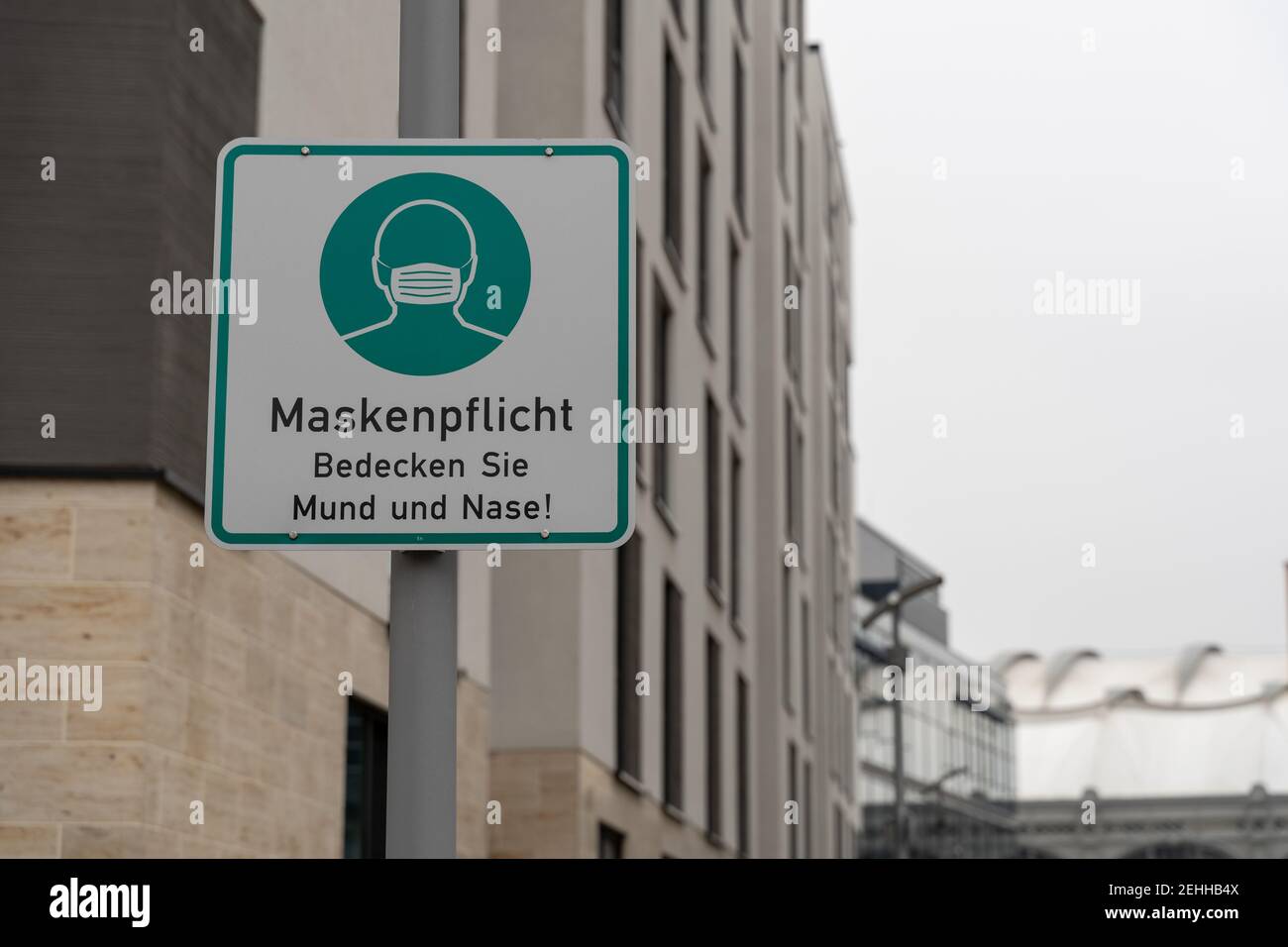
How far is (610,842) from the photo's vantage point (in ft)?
60.7

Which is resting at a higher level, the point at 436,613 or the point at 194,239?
the point at 194,239

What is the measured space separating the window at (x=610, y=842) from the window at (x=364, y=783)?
5.29 m

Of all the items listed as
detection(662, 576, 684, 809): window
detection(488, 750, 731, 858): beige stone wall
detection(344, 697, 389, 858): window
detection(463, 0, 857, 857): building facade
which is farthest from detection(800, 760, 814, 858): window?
detection(344, 697, 389, 858): window

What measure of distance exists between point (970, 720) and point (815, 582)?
148 feet

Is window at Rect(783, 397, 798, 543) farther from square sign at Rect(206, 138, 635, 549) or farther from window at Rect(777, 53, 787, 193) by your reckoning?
square sign at Rect(206, 138, 635, 549)

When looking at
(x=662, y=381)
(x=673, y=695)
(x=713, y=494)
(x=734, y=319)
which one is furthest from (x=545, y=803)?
(x=734, y=319)

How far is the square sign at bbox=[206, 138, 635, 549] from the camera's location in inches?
140

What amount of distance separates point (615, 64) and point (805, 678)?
2213 cm

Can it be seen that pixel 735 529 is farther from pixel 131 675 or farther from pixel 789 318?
pixel 131 675

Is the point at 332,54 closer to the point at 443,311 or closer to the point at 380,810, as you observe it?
the point at 380,810

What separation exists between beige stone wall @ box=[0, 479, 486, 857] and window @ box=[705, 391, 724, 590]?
17.1 meters
